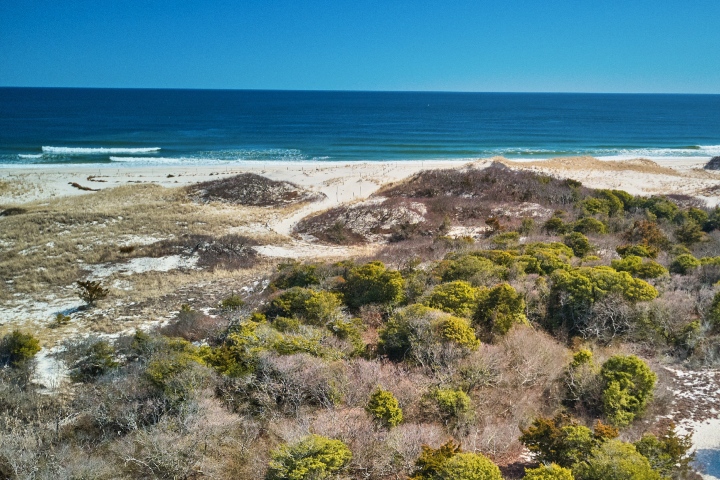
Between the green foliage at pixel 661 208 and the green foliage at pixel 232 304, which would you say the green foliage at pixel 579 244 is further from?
the green foliage at pixel 232 304

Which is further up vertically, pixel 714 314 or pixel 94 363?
pixel 714 314

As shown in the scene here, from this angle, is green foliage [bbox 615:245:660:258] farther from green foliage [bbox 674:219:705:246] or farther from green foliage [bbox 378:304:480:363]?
green foliage [bbox 378:304:480:363]

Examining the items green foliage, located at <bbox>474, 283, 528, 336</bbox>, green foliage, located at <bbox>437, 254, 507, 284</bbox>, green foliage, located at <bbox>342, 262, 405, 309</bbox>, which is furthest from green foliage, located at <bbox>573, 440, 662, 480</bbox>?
green foliage, located at <bbox>437, 254, 507, 284</bbox>

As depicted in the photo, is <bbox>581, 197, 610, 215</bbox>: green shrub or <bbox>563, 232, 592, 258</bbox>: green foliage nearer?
<bbox>563, 232, 592, 258</bbox>: green foliage

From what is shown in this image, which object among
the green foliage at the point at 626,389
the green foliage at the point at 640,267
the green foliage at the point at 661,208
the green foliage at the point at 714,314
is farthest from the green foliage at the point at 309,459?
the green foliage at the point at 661,208

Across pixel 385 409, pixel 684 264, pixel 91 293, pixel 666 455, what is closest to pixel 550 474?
pixel 666 455

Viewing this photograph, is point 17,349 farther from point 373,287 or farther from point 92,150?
point 92,150
